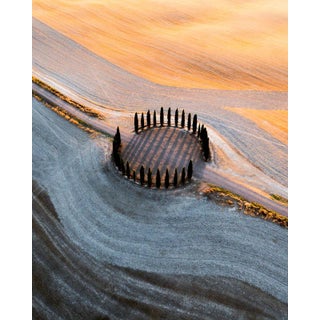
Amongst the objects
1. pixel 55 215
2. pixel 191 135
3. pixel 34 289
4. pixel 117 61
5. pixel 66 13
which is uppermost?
pixel 66 13

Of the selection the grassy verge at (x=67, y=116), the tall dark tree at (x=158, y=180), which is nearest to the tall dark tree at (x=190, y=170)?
the tall dark tree at (x=158, y=180)

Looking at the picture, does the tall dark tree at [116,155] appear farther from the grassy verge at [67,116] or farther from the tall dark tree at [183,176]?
the tall dark tree at [183,176]

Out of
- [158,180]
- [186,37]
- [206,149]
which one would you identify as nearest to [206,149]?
[206,149]

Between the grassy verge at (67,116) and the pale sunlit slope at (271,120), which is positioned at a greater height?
the pale sunlit slope at (271,120)

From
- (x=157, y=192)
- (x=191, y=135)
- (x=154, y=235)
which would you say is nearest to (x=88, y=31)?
(x=191, y=135)

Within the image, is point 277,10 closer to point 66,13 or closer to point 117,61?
point 117,61

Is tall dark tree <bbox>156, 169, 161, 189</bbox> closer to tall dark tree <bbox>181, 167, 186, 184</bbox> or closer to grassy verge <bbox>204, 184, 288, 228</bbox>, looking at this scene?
tall dark tree <bbox>181, 167, 186, 184</bbox>

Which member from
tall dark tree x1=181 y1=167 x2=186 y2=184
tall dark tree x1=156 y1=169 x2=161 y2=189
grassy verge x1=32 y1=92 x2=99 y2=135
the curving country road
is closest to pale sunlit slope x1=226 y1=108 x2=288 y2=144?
the curving country road
